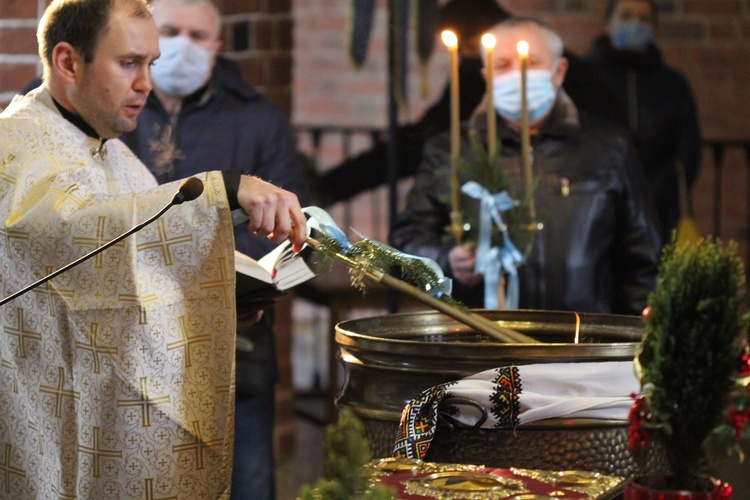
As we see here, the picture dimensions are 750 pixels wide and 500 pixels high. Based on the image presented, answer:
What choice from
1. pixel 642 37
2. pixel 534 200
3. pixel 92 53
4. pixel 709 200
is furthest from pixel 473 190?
pixel 709 200

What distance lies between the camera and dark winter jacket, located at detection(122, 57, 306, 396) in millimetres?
3445

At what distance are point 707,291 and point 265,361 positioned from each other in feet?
7.75

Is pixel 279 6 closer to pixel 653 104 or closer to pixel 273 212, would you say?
pixel 653 104

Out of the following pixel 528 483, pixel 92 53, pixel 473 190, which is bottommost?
pixel 528 483

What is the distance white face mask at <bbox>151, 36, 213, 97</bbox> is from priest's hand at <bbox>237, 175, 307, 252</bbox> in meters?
1.55

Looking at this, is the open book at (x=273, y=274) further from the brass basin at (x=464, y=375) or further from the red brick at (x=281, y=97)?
the red brick at (x=281, y=97)

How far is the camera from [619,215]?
3.44 meters

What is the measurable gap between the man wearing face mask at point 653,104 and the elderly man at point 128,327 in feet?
10.7

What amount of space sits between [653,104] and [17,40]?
111 inches

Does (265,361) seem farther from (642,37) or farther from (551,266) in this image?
(642,37)

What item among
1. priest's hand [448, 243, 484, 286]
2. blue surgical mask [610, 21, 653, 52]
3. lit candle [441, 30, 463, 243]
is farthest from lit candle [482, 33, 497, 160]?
blue surgical mask [610, 21, 653, 52]

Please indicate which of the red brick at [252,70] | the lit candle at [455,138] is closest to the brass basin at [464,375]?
the lit candle at [455,138]

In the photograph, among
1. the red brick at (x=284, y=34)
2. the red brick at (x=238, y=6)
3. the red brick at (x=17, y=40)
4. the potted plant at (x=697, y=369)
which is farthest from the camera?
the red brick at (x=284, y=34)

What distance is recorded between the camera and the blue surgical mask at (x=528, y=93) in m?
3.43
